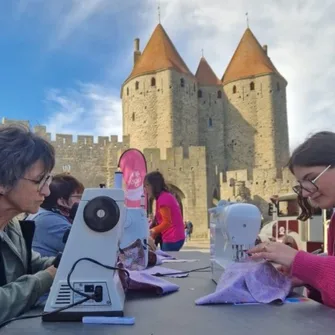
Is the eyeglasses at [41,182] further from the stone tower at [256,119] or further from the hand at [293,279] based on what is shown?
the stone tower at [256,119]

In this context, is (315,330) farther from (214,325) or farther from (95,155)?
(95,155)

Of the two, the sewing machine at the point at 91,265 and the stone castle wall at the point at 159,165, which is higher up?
the stone castle wall at the point at 159,165

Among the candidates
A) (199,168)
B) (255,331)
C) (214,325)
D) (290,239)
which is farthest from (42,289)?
(199,168)

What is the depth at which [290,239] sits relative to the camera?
2246mm

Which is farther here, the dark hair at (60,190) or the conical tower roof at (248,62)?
the conical tower roof at (248,62)

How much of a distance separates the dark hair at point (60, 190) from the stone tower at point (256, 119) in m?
26.8

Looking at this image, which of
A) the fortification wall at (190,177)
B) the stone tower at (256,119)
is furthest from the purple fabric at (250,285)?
the stone tower at (256,119)

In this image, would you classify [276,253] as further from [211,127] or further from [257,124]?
[257,124]

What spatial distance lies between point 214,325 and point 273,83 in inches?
1187

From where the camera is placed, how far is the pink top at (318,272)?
4.47 feet

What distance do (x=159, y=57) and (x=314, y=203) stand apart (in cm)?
2829

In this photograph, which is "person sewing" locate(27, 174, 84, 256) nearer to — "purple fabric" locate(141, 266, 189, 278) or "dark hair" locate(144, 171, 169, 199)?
"purple fabric" locate(141, 266, 189, 278)

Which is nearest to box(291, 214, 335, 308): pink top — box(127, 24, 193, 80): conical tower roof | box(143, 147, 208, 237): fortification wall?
box(143, 147, 208, 237): fortification wall

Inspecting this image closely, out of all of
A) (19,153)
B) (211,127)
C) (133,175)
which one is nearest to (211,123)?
(211,127)
